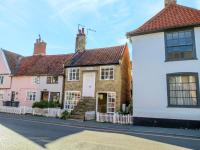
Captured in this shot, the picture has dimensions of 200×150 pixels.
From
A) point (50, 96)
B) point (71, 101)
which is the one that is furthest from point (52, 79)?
point (71, 101)

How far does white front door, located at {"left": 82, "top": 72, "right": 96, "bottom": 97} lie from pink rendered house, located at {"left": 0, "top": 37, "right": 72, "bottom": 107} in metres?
3.72

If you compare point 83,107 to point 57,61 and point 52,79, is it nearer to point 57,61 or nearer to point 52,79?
point 52,79

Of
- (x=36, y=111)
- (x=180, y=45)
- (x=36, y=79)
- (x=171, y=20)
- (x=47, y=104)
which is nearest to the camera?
(x=180, y=45)

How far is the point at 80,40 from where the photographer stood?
2844cm

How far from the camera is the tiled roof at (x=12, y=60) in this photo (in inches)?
1269

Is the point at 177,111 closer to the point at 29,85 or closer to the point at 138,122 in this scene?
the point at 138,122

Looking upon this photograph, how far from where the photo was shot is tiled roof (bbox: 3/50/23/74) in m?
32.2

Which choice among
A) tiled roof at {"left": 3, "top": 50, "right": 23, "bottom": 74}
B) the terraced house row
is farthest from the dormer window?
tiled roof at {"left": 3, "top": 50, "right": 23, "bottom": 74}

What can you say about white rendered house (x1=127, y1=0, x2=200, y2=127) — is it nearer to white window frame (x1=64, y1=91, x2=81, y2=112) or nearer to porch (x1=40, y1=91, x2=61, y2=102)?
white window frame (x1=64, y1=91, x2=81, y2=112)

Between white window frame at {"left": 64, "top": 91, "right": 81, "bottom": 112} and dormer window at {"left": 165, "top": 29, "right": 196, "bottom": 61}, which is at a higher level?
dormer window at {"left": 165, "top": 29, "right": 196, "bottom": 61}

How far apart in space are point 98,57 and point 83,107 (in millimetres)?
6394

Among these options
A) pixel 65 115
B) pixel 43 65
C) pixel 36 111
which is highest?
pixel 43 65

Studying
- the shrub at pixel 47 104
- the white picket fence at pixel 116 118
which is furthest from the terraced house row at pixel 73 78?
the white picket fence at pixel 116 118

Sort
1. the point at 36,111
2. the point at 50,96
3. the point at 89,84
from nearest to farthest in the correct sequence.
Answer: the point at 89,84 → the point at 36,111 → the point at 50,96
